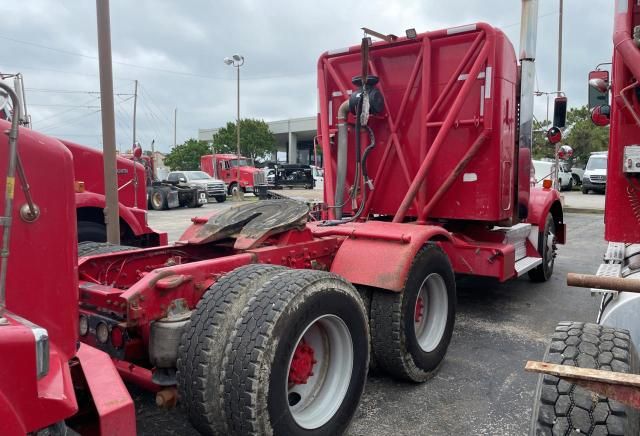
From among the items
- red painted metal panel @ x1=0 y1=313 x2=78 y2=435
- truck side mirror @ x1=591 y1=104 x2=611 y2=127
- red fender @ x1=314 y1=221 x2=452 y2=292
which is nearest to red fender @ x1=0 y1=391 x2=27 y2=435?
red painted metal panel @ x1=0 y1=313 x2=78 y2=435

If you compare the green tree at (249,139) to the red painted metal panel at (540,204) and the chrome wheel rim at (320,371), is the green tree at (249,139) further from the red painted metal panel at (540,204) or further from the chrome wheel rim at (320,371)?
the chrome wheel rim at (320,371)

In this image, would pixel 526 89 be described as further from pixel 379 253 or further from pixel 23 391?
pixel 23 391

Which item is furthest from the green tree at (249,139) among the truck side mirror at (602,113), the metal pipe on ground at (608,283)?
the metal pipe on ground at (608,283)

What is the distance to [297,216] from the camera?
157 inches

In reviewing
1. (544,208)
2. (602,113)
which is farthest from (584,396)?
(544,208)

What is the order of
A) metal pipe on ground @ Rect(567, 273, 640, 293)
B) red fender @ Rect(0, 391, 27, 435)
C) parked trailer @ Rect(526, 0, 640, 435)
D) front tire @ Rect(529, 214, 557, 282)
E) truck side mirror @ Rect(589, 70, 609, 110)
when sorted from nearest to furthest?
red fender @ Rect(0, 391, 27, 435), parked trailer @ Rect(526, 0, 640, 435), metal pipe on ground @ Rect(567, 273, 640, 293), truck side mirror @ Rect(589, 70, 609, 110), front tire @ Rect(529, 214, 557, 282)

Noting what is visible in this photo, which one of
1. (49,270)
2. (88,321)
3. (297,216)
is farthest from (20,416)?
(297,216)

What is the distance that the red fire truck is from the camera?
8.47 ft

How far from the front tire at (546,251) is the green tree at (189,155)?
55581 millimetres

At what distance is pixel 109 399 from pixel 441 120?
4.36m

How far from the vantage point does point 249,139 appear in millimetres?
53406

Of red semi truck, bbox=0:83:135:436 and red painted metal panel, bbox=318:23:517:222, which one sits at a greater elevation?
red painted metal panel, bbox=318:23:517:222

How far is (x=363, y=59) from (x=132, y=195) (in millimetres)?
3963

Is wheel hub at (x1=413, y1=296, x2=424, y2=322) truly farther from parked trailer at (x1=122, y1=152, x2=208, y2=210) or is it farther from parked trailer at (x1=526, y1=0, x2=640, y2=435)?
parked trailer at (x1=122, y1=152, x2=208, y2=210)
